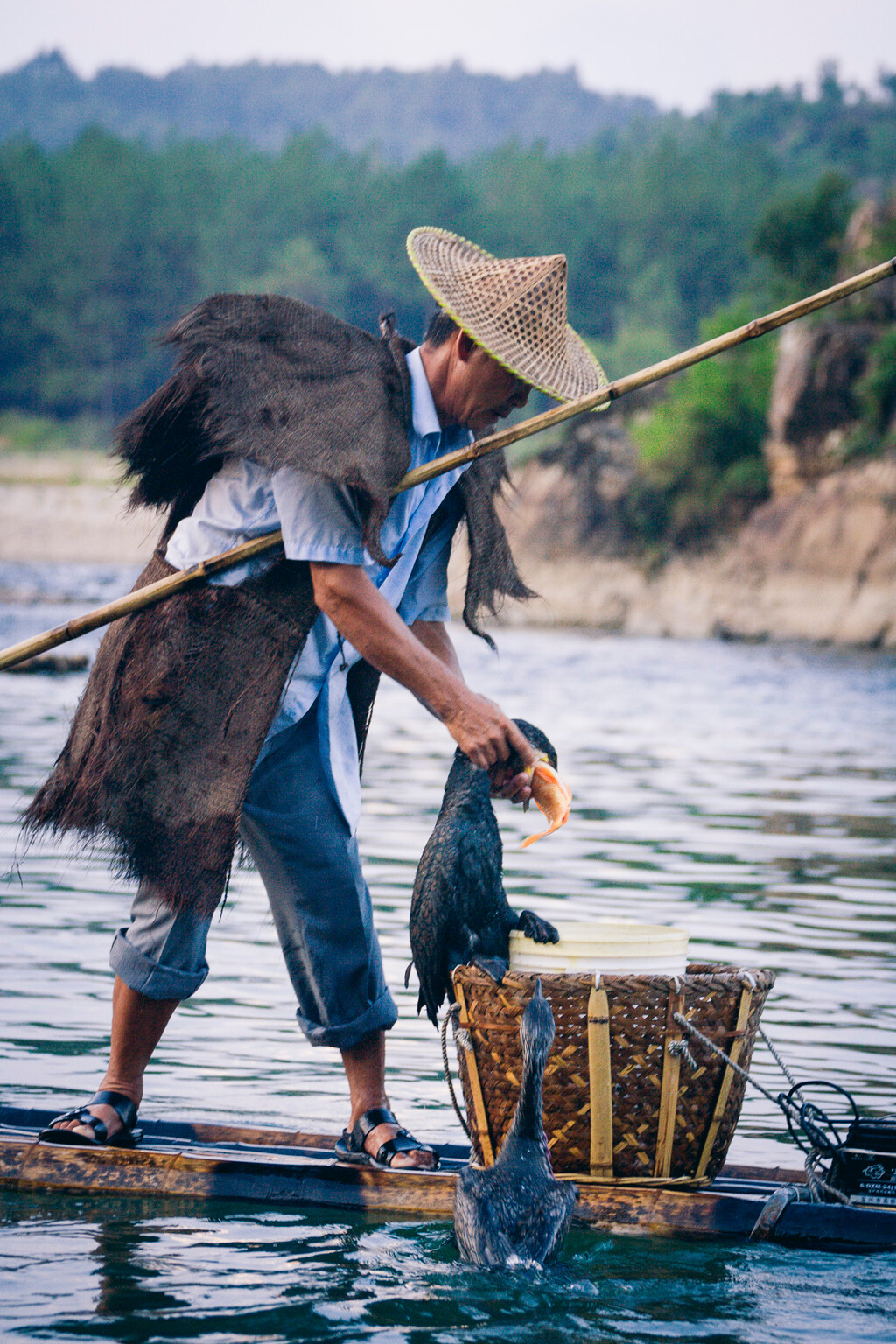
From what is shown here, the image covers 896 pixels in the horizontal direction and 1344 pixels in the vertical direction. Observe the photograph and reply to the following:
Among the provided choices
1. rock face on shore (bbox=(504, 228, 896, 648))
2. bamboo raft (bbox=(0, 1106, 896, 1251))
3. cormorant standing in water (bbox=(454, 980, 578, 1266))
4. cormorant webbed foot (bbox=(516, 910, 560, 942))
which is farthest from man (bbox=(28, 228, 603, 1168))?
rock face on shore (bbox=(504, 228, 896, 648))

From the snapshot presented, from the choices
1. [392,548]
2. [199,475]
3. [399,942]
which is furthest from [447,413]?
[399,942]

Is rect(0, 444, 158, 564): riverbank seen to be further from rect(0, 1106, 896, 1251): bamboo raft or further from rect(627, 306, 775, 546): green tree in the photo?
rect(0, 1106, 896, 1251): bamboo raft

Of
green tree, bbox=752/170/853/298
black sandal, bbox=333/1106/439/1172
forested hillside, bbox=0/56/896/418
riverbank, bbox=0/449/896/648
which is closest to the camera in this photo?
black sandal, bbox=333/1106/439/1172

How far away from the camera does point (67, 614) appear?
29812 mm

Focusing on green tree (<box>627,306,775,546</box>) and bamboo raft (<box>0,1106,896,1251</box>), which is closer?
bamboo raft (<box>0,1106,896,1251</box>)

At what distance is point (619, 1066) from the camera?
3570 millimetres

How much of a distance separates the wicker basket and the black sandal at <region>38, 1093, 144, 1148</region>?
33.8 inches

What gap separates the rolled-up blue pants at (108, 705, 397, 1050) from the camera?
154 inches

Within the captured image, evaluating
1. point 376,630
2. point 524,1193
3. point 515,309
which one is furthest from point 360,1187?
point 515,309

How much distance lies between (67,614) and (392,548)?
26.7 meters

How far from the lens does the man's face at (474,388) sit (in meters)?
3.83

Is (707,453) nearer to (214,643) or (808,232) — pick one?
(808,232)

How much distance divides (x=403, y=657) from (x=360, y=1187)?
1.16 metres

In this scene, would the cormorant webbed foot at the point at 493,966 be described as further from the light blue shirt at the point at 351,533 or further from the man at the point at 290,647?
the light blue shirt at the point at 351,533
